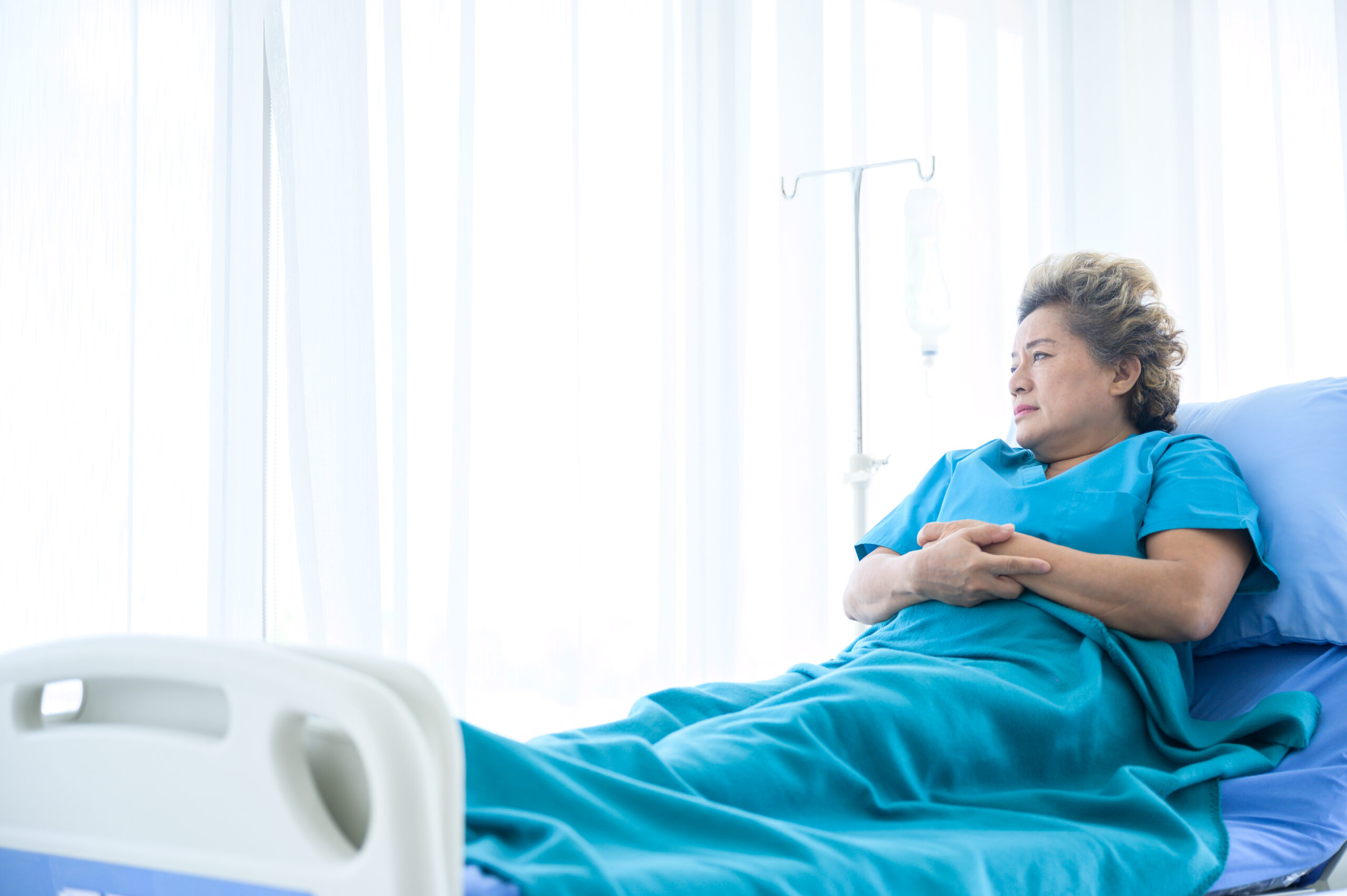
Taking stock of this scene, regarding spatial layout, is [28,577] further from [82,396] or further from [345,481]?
[345,481]

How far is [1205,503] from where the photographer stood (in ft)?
4.66

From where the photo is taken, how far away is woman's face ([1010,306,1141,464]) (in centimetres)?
167

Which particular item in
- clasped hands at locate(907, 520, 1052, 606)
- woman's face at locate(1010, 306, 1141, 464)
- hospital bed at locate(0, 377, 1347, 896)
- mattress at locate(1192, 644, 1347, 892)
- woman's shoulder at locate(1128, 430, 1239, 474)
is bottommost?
mattress at locate(1192, 644, 1347, 892)

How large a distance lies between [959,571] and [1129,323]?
1.78ft

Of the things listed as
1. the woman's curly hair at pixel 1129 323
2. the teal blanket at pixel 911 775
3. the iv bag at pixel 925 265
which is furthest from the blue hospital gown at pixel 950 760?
the iv bag at pixel 925 265

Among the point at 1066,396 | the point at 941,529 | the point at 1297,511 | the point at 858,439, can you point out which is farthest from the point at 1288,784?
the point at 858,439

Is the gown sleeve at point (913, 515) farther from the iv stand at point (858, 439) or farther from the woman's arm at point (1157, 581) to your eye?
the iv stand at point (858, 439)

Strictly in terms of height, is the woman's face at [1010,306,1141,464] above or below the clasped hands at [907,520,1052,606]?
above

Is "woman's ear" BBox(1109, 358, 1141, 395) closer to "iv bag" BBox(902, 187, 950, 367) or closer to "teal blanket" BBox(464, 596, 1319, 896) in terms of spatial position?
"teal blanket" BBox(464, 596, 1319, 896)

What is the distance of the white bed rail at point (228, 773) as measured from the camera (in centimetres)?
65

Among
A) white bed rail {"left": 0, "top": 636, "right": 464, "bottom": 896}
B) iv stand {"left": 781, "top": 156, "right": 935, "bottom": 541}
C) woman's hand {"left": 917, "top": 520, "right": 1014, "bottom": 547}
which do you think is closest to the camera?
white bed rail {"left": 0, "top": 636, "right": 464, "bottom": 896}

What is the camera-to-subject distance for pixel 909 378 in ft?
9.67

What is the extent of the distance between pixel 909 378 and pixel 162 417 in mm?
1877

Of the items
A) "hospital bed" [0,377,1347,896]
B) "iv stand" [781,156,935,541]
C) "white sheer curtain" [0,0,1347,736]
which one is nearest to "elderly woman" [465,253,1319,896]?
"hospital bed" [0,377,1347,896]
